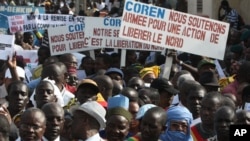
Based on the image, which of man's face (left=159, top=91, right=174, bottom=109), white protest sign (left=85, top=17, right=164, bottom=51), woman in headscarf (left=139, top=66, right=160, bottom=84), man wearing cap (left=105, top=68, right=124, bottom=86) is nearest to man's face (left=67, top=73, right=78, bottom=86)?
man wearing cap (left=105, top=68, right=124, bottom=86)

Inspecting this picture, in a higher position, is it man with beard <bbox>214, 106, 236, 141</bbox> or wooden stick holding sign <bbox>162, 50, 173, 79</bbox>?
man with beard <bbox>214, 106, 236, 141</bbox>

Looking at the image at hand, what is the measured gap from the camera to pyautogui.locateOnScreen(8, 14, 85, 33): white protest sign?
15.7 meters

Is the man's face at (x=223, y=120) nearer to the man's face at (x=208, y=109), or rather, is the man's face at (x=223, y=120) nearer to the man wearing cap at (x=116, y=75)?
the man's face at (x=208, y=109)

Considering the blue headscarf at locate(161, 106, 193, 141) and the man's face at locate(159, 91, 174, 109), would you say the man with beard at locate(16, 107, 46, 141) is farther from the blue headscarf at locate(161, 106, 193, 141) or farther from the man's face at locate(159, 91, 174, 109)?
the man's face at locate(159, 91, 174, 109)

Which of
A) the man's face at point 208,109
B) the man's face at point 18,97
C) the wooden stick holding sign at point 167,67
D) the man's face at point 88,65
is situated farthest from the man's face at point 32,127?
the man's face at point 88,65

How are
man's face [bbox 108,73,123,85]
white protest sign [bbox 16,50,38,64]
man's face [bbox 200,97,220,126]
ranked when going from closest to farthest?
man's face [bbox 200,97,220,126]
man's face [bbox 108,73,123,85]
white protest sign [bbox 16,50,38,64]

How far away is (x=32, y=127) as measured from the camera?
6461 mm

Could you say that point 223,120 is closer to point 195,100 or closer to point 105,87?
point 195,100

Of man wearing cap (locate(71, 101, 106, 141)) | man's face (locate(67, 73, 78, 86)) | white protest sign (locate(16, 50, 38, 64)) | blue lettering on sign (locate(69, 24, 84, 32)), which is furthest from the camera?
white protest sign (locate(16, 50, 38, 64))

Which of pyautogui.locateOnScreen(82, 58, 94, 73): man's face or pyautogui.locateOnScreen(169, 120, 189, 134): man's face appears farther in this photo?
pyautogui.locateOnScreen(82, 58, 94, 73): man's face

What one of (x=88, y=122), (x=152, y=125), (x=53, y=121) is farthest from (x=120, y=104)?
(x=88, y=122)

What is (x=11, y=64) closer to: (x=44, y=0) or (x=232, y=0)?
(x=232, y=0)

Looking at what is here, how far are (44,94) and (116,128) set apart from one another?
1.75 metres

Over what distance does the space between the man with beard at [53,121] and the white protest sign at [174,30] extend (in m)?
3.92
